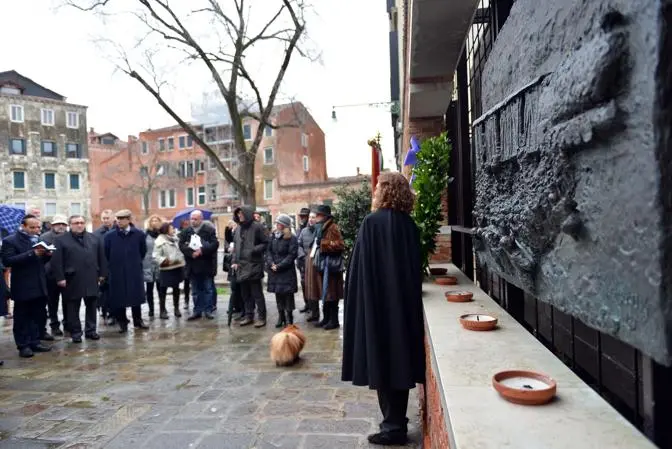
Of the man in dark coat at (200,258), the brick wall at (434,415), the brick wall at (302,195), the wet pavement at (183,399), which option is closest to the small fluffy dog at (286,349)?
the wet pavement at (183,399)

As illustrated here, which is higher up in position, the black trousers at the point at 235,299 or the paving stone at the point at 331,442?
the black trousers at the point at 235,299

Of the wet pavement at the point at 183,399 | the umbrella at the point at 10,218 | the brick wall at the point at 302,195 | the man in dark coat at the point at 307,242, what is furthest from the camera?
the brick wall at the point at 302,195

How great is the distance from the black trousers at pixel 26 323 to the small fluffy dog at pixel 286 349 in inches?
147

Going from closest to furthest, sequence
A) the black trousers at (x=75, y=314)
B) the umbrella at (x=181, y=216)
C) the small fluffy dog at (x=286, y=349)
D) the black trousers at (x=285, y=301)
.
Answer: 1. the small fluffy dog at (x=286, y=349)
2. the black trousers at (x=75, y=314)
3. the black trousers at (x=285, y=301)
4. the umbrella at (x=181, y=216)

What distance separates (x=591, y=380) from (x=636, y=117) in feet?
6.21

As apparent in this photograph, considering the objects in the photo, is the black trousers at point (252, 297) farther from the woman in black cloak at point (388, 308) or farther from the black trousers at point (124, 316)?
the woman in black cloak at point (388, 308)

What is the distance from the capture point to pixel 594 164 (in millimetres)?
1234

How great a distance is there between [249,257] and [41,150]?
151 ft

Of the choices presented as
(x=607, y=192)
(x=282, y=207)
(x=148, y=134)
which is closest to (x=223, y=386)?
(x=607, y=192)

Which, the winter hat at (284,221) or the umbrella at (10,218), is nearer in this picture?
the winter hat at (284,221)

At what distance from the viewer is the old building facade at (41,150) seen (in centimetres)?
4300

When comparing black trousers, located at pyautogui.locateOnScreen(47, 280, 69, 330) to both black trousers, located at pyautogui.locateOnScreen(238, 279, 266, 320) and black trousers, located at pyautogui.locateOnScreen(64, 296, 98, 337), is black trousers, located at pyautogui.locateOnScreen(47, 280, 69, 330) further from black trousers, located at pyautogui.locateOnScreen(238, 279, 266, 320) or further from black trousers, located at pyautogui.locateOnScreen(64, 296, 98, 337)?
black trousers, located at pyautogui.locateOnScreen(238, 279, 266, 320)

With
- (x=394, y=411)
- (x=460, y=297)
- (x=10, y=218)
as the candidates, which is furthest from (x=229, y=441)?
(x=10, y=218)

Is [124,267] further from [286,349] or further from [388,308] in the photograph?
[388,308]
